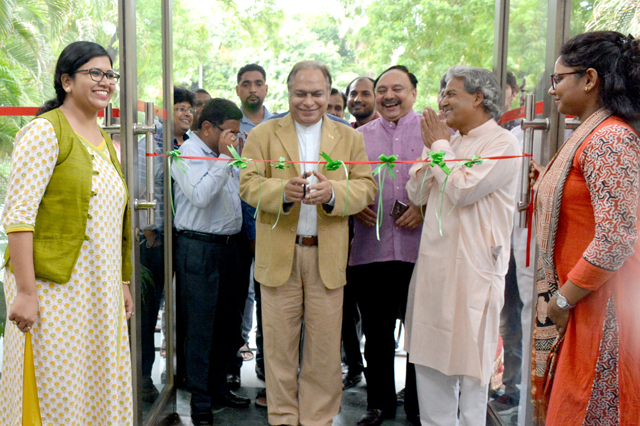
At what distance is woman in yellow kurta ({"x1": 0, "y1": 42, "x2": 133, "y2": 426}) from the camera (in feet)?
6.06

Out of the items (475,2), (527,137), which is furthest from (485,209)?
(475,2)

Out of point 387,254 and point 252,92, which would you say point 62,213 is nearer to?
point 387,254

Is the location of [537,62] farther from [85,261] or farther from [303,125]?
[85,261]

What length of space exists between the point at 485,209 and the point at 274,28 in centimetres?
593

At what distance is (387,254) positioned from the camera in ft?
10.3

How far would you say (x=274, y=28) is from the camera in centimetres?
789

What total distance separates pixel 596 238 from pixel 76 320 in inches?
65.4

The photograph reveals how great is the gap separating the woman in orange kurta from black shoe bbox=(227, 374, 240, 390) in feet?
7.47

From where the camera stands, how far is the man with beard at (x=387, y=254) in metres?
3.13

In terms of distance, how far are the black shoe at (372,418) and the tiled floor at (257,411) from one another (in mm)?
58

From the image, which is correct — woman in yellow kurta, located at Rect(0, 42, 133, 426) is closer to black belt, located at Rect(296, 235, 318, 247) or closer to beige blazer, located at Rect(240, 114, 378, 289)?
beige blazer, located at Rect(240, 114, 378, 289)

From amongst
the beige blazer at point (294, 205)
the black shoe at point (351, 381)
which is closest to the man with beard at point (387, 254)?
the beige blazer at point (294, 205)

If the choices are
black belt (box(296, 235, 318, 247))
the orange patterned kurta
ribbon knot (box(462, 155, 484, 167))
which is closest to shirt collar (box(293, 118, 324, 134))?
black belt (box(296, 235, 318, 247))

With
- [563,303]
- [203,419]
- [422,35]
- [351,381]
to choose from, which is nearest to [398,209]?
[351,381]
